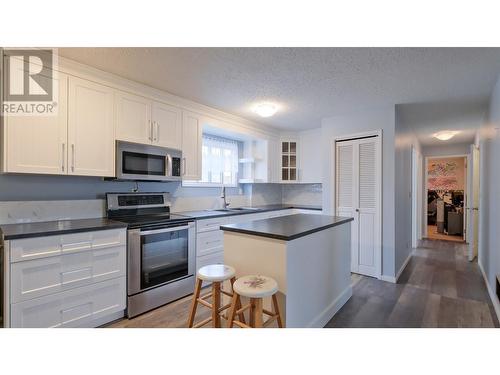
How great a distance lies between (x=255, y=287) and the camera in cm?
156

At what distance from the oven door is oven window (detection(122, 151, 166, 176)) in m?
0.66

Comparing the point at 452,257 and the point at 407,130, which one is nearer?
the point at 407,130

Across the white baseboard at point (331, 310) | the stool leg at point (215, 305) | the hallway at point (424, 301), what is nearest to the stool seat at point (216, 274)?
the stool leg at point (215, 305)

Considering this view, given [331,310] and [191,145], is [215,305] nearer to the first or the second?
[331,310]

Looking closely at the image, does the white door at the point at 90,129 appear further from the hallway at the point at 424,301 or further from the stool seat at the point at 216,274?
the hallway at the point at 424,301

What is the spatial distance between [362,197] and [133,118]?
3080mm

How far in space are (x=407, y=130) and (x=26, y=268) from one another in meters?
4.96

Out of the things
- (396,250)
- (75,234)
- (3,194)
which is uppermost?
(3,194)

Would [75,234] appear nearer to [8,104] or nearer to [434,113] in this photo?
[8,104]

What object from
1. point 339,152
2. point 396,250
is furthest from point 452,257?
point 339,152

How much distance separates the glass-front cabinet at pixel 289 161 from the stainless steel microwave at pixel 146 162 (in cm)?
233

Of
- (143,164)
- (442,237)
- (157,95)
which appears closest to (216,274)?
(143,164)

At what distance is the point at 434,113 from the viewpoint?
3.65 m

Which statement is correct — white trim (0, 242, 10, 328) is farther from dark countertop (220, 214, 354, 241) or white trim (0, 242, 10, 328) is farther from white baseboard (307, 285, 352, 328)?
white baseboard (307, 285, 352, 328)
